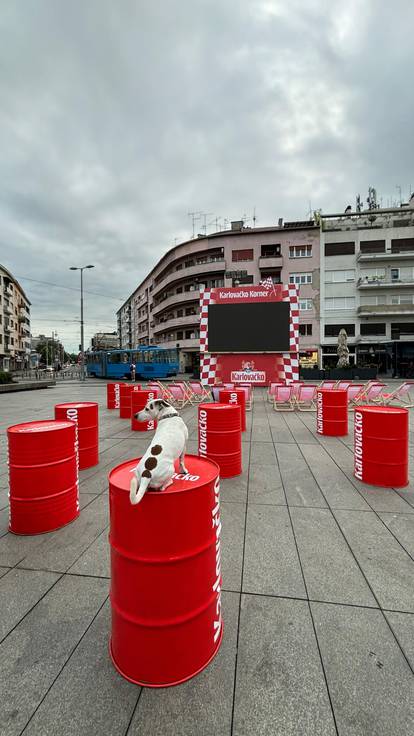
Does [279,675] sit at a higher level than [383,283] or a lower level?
lower

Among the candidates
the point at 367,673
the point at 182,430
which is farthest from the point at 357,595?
the point at 182,430

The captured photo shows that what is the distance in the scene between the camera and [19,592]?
247 cm

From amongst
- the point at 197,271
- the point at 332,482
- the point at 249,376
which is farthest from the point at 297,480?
the point at 197,271

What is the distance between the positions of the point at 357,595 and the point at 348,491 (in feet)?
6.74

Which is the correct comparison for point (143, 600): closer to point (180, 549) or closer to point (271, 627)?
point (180, 549)

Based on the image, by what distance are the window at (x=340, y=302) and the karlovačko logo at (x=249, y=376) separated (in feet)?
102

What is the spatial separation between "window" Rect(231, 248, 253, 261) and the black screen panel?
3261 centimetres

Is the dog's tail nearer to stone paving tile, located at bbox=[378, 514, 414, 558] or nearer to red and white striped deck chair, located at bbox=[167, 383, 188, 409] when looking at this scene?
stone paving tile, located at bbox=[378, 514, 414, 558]

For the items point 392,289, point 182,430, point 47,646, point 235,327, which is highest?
point 392,289

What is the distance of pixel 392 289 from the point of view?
3866 cm

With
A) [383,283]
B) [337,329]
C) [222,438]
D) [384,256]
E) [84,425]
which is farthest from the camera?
[337,329]

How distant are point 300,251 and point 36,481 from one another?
42.5 meters

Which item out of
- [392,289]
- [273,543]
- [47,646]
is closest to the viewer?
[47,646]

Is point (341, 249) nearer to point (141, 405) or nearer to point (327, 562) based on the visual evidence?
point (141, 405)
